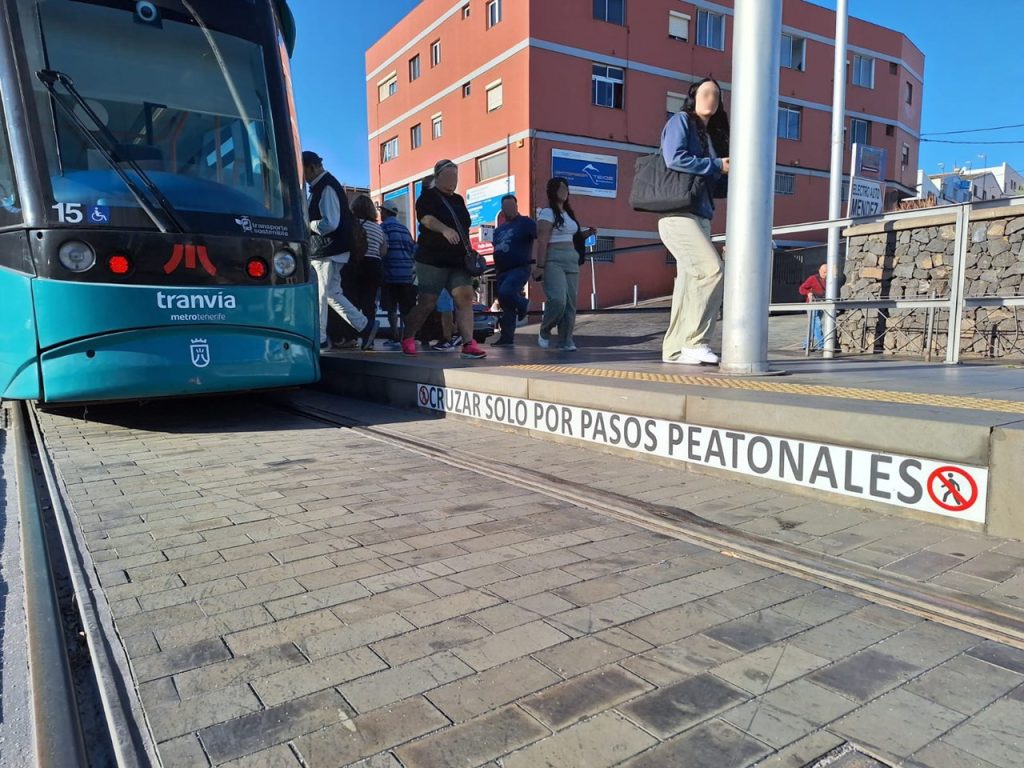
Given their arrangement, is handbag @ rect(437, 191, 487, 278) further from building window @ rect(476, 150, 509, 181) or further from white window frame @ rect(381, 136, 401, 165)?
white window frame @ rect(381, 136, 401, 165)

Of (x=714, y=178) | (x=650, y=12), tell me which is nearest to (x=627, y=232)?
(x=650, y=12)

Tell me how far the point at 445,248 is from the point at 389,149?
28.8 metres

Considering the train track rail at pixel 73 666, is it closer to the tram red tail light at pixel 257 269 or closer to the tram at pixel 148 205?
the tram at pixel 148 205

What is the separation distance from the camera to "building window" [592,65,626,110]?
24.4 metres

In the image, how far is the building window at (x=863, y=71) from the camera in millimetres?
31062

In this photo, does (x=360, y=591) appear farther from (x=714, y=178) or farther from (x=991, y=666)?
(x=714, y=178)

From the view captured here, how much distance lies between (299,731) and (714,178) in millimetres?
4631

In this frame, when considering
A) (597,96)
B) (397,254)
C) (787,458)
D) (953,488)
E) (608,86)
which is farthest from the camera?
(608,86)

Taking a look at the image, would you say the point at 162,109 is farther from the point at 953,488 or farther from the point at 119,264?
the point at 953,488

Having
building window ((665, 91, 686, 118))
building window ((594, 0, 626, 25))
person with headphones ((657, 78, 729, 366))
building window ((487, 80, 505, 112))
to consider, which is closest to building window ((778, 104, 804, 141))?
building window ((665, 91, 686, 118))

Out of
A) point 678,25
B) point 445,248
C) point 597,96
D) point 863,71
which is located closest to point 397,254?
point 445,248

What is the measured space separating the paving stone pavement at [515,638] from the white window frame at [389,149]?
103ft

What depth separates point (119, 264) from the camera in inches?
178

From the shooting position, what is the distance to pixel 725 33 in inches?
1065
